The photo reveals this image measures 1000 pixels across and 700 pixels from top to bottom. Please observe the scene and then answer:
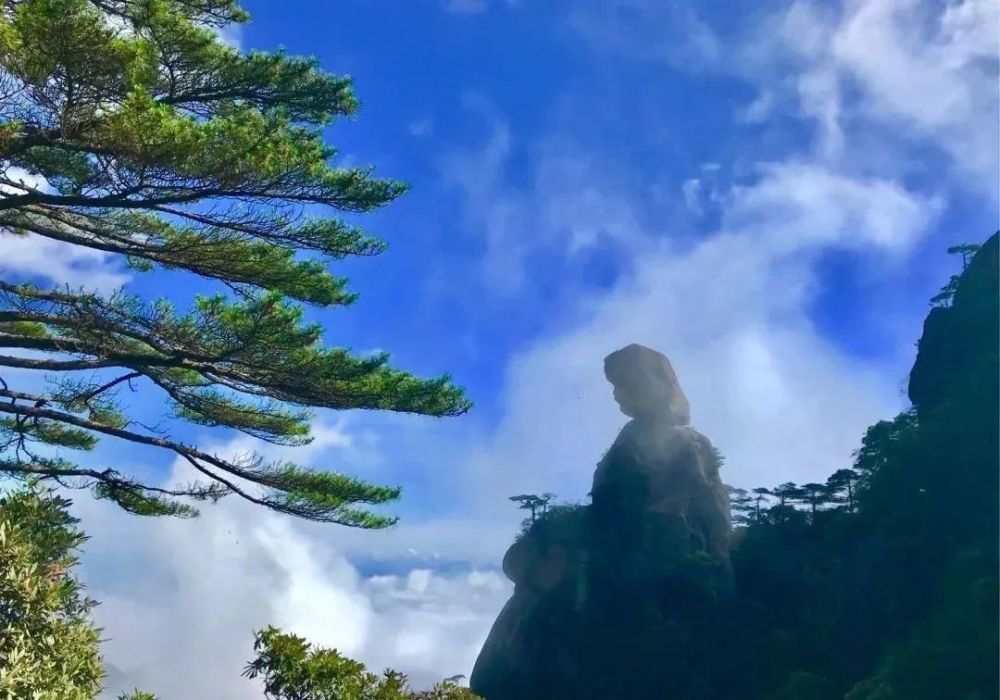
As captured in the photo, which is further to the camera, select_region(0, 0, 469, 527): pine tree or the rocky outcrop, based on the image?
the rocky outcrop

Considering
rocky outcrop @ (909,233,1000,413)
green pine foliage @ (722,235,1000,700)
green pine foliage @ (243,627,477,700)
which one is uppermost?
rocky outcrop @ (909,233,1000,413)

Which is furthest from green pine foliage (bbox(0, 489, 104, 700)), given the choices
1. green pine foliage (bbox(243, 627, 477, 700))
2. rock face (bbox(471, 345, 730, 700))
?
rock face (bbox(471, 345, 730, 700))

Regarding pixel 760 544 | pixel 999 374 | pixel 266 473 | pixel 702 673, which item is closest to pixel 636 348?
pixel 760 544

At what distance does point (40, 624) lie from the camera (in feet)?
14.2

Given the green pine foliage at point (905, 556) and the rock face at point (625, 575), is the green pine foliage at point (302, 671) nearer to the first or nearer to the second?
the green pine foliage at point (905, 556)

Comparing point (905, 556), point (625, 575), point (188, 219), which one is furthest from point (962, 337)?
point (188, 219)

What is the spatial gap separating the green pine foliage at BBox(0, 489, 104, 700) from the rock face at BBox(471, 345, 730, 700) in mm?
26020

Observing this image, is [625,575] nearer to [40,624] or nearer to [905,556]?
[905,556]

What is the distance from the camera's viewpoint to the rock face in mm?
28344

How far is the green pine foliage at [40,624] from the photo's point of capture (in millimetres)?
4012

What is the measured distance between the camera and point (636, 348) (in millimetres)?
Result: 36438

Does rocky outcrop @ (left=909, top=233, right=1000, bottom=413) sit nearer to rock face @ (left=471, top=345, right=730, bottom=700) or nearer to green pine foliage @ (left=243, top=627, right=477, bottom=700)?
rock face @ (left=471, top=345, right=730, bottom=700)

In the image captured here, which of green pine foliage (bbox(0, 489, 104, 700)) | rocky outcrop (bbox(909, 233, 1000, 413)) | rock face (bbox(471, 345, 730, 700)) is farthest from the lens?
Result: rock face (bbox(471, 345, 730, 700))

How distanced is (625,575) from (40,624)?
2791 cm
